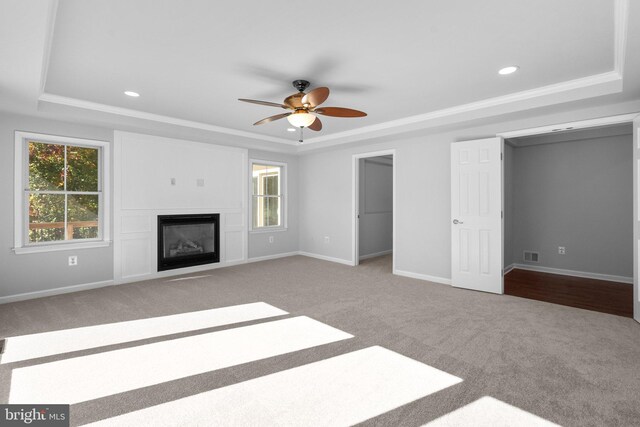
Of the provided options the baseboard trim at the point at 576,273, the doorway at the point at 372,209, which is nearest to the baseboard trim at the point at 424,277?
the doorway at the point at 372,209

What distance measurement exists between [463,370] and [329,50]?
8.82 ft

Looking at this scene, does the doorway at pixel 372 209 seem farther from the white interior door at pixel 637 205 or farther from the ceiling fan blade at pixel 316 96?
the white interior door at pixel 637 205

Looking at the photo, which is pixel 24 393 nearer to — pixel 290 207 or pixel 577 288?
pixel 290 207

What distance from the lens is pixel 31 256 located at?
4.05m

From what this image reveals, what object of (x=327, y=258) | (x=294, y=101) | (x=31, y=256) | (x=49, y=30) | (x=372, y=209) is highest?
(x=49, y=30)

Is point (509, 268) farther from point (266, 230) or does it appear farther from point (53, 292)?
point (53, 292)

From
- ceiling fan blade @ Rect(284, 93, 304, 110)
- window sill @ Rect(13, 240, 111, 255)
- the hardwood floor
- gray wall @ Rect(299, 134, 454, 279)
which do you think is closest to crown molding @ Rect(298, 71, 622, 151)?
gray wall @ Rect(299, 134, 454, 279)

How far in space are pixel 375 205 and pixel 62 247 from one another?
18.0 ft

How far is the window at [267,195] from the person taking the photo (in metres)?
6.62

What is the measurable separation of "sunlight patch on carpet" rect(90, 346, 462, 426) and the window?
14.8ft

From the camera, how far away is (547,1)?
2012 millimetres

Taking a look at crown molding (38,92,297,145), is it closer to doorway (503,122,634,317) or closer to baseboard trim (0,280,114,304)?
baseboard trim (0,280,114,304)

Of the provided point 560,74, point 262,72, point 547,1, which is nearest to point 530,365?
point 547,1

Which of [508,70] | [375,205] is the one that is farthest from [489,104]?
[375,205]
